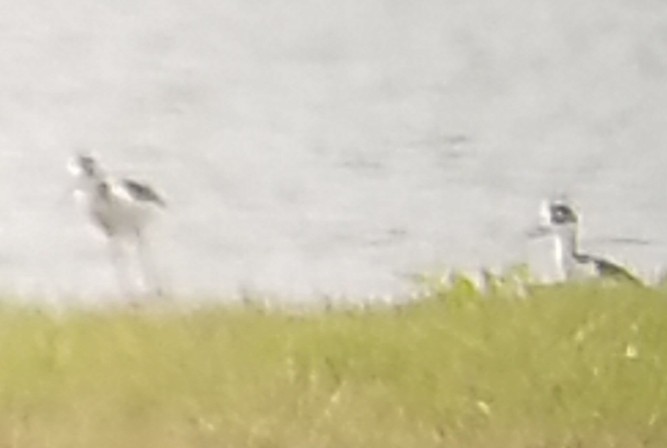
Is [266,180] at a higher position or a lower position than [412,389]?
higher

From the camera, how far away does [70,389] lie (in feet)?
4.21

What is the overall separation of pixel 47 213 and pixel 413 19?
0.35 metres

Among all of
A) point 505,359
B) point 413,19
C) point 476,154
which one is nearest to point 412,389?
point 505,359

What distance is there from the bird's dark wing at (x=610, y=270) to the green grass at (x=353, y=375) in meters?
0.01

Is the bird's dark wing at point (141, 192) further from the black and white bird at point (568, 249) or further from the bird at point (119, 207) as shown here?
the black and white bird at point (568, 249)

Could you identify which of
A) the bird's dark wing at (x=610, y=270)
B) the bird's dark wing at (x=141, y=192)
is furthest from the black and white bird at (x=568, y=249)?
the bird's dark wing at (x=141, y=192)

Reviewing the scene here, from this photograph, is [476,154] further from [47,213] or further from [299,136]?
[47,213]

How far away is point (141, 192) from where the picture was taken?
4.33 ft

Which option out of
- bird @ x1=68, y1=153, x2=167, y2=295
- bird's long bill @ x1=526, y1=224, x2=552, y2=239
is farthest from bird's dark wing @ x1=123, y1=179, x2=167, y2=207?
bird's long bill @ x1=526, y1=224, x2=552, y2=239

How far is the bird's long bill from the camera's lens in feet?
4.36

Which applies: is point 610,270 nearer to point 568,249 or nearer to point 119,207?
point 568,249

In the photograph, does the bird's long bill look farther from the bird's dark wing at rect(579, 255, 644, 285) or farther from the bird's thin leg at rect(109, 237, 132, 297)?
the bird's thin leg at rect(109, 237, 132, 297)

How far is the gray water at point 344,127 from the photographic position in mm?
1330

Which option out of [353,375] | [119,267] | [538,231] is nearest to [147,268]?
[119,267]
